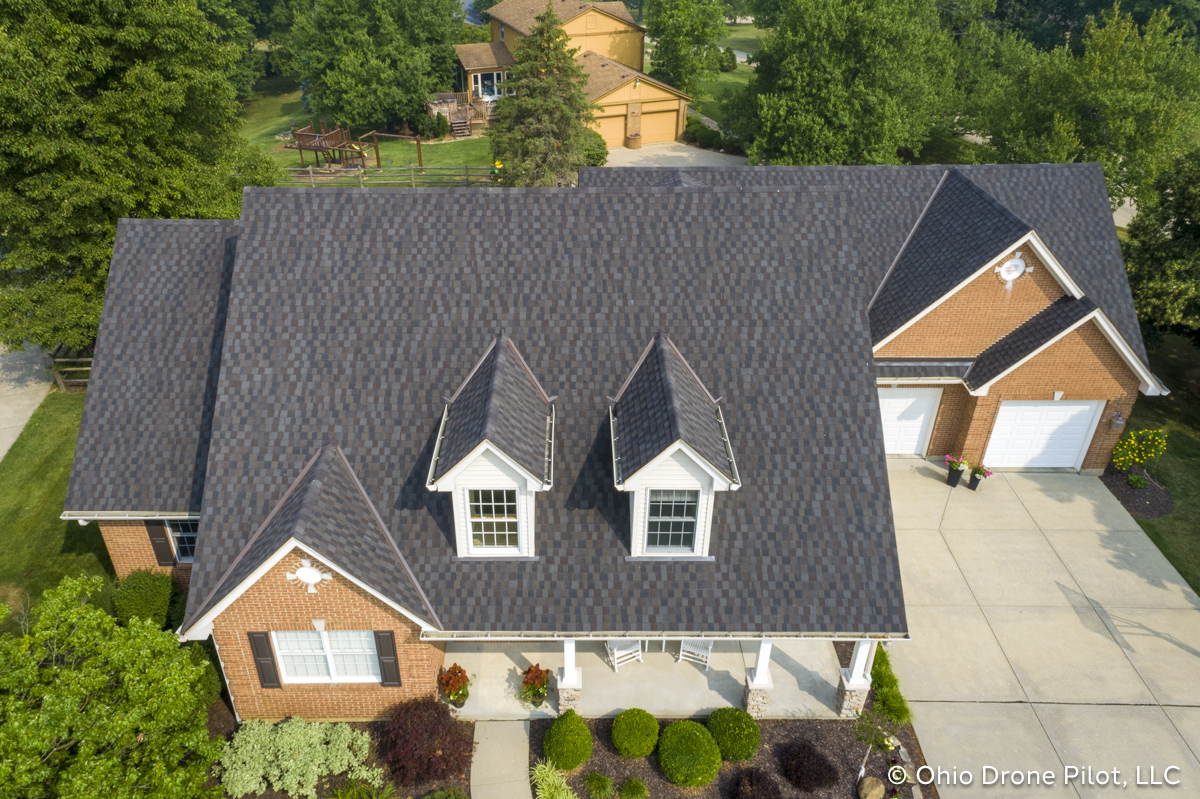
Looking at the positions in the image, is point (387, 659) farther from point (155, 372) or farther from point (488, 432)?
point (155, 372)

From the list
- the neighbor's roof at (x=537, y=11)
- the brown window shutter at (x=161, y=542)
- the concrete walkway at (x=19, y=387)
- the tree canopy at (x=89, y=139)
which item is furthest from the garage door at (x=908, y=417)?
the neighbor's roof at (x=537, y=11)

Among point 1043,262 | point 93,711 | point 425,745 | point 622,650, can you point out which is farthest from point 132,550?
point 1043,262

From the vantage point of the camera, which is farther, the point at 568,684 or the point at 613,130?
the point at 613,130

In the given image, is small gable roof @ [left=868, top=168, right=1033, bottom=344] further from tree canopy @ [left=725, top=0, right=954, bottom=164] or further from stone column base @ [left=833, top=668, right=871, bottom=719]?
tree canopy @ [left=725, top=0, right=954, bottom=164]

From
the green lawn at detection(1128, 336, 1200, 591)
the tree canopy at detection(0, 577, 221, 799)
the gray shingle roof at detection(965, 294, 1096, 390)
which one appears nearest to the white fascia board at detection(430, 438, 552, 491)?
the tree canopy at detection(0, 577, 221, 799)

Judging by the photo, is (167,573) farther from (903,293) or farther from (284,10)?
(284,10)
